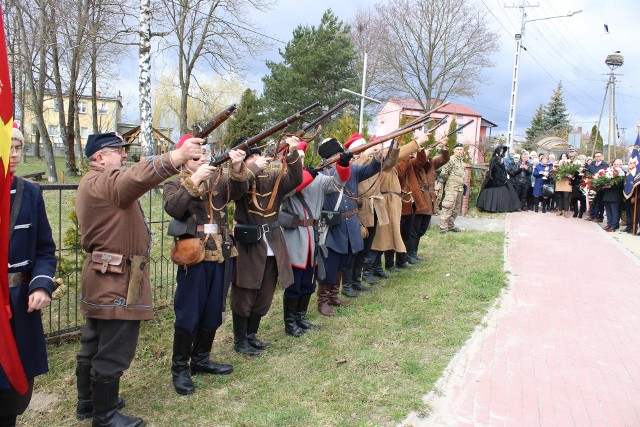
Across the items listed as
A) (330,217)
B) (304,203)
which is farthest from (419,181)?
(304,203)

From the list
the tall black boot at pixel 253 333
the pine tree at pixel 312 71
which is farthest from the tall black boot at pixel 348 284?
the pine tree at pixel 312 71

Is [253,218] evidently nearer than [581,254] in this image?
Yes

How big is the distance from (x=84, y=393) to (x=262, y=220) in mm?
1987

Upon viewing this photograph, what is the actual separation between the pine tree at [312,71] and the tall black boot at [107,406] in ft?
84.4

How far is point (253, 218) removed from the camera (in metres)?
4.71

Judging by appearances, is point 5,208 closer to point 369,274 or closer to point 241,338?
point 241,338

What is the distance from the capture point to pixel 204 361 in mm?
4387

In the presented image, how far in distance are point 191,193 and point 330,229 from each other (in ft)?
8.50

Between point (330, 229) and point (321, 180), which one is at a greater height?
point (321, 180)

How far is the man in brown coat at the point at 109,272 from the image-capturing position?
3.28m

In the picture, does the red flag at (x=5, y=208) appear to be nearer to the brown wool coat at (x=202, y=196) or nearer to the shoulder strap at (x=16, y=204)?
the shoulder strap at (x=16, y=204)

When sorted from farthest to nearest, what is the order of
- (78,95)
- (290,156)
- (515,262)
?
1. (78,95)
2. (515,262)
3. (290,156)

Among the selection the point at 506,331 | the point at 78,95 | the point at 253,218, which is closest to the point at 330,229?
the point at 253,218

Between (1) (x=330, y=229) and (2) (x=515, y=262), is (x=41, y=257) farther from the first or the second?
(2) (x=515, y=262)
